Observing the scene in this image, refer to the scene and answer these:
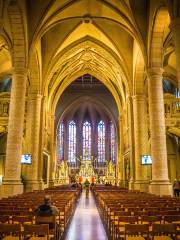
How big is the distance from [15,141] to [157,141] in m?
8.17

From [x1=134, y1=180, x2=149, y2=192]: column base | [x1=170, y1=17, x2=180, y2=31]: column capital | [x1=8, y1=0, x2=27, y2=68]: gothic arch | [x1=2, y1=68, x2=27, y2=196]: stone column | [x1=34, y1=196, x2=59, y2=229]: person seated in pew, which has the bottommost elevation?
[x1=134, y1=180, x2=149, y2=192]: column base

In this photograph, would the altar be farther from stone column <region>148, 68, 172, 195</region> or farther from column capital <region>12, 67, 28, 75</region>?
column capital <region>12, 67, 28, 75</region>

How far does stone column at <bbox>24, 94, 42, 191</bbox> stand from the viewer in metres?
21.5

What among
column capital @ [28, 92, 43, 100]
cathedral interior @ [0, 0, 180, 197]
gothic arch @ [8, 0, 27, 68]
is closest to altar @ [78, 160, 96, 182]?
cathedral interior @ [0, 0, 180, 197]

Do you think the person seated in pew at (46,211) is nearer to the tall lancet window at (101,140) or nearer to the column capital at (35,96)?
the column capital at (35,96)

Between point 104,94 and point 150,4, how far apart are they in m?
25.4

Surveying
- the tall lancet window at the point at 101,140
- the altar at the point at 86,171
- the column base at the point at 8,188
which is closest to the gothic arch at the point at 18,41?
the column base at the point at 8,188

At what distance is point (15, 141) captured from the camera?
49.4ft

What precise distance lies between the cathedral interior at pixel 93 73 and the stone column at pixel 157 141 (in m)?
0.06

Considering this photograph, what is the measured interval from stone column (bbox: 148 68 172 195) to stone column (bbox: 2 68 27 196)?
7677 mm

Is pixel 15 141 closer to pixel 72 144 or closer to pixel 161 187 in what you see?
pixel 161 187

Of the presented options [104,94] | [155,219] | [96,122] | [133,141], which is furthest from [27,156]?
[96,122]

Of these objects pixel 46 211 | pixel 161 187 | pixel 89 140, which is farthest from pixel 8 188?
pixel 89 140

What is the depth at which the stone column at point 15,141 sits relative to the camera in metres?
14.5
